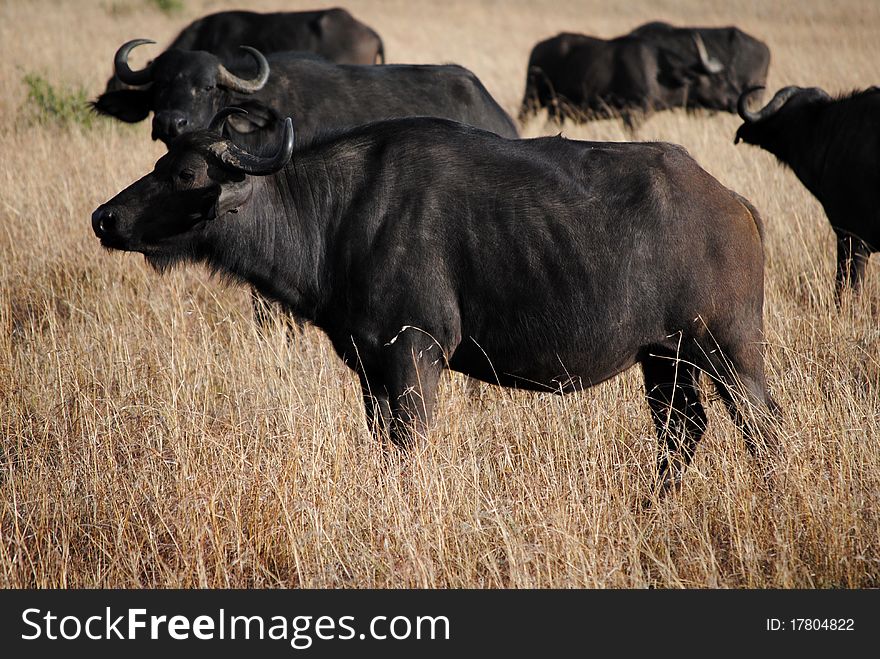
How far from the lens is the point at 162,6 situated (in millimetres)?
27875

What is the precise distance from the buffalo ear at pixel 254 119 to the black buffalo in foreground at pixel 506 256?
8.38 feet

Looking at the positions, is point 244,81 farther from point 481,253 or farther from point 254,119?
point 481,253

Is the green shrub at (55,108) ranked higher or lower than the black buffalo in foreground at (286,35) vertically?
lower

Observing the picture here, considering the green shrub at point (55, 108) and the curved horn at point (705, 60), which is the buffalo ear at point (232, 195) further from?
the curved horn at point (705, 60)

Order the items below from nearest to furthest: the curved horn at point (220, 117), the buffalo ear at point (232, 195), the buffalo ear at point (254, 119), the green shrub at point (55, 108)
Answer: the buffalo ear at point (232, 195), the curved horn at point (220, 117), the buffalo ear at point (254, 119), the green shrub at point (55, 108)

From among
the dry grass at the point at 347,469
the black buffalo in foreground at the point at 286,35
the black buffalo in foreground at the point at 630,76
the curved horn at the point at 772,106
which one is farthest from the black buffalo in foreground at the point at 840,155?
the black buffalo in foreground at the point at 630,76

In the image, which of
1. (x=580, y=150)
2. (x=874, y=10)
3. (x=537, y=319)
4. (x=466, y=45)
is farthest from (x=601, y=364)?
(x=874, y=10)

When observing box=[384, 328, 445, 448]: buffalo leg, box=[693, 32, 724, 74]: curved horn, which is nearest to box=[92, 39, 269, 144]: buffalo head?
box=[384, 328, 445, 448]: buffalo leg

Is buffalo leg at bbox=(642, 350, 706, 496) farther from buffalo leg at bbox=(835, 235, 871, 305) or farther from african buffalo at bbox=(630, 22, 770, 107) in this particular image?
african buffalo at bbox=(630, 22, 770, 107)

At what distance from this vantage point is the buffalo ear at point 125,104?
8.23 m

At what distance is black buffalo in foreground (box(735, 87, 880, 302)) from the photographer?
7.33 m

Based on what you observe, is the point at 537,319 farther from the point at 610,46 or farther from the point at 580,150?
the point at 610,46

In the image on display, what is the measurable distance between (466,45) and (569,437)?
75.3 ft

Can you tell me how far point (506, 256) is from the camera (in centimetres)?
443
